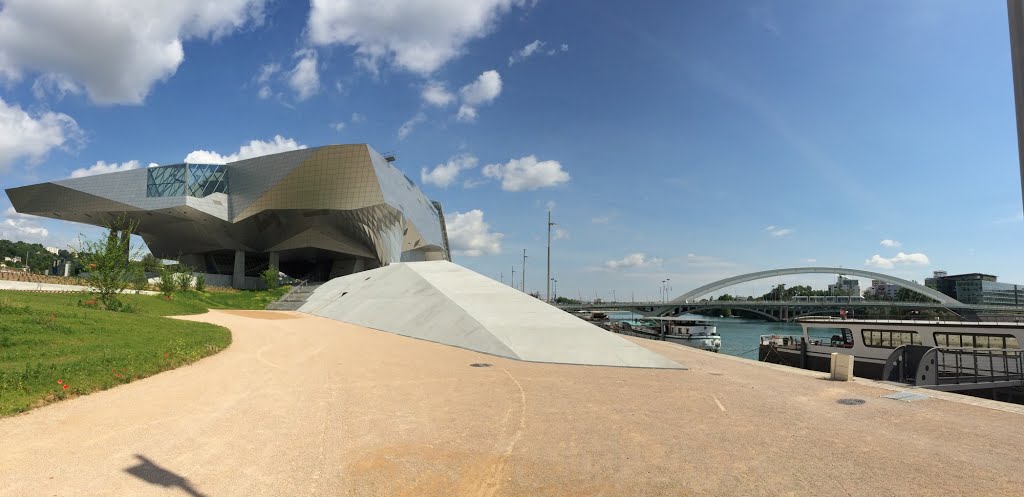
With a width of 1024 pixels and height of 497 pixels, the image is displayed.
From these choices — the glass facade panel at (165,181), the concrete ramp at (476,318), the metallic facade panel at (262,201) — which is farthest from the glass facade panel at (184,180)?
the concrete ramp at (476,318)

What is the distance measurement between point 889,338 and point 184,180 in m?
68.6

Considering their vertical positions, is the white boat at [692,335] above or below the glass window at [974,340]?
below

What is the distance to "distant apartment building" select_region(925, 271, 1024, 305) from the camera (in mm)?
128500

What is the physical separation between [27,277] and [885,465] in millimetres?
57763

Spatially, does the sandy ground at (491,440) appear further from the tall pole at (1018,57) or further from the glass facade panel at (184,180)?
the glass facade panel at (184,180)

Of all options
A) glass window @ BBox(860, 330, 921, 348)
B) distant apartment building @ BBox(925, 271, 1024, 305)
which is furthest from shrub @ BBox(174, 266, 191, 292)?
distant apartment building @ BBox(925, 271, 1024, 305)

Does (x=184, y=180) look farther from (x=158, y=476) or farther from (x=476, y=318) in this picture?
(x=158, y=476)

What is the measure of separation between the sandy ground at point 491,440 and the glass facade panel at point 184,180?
56.3 meters

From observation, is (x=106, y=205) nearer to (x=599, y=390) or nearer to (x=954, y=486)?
(x=599, y=390)

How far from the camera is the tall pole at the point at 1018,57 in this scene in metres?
2.72

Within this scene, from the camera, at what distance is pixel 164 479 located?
5.43m

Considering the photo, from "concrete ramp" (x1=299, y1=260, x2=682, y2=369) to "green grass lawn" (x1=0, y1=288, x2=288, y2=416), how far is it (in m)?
8.13

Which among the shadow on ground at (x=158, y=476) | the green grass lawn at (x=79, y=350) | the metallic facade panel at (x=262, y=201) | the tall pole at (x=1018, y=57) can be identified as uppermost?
the metallic facade panel at (x=262, y=201)

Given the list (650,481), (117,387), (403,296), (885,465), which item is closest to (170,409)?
(117,387)
